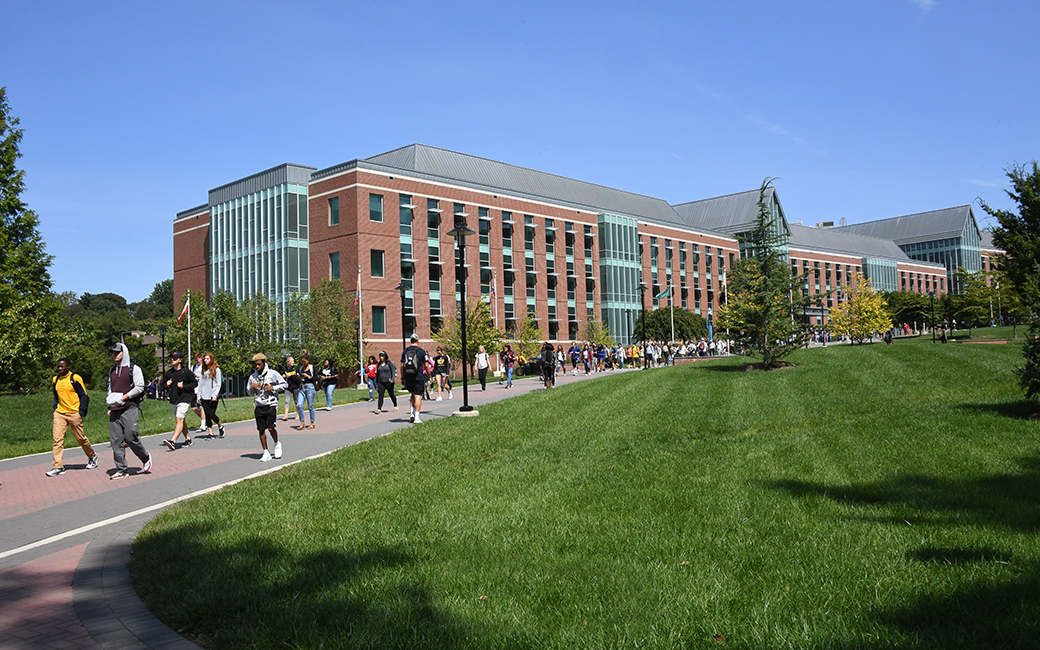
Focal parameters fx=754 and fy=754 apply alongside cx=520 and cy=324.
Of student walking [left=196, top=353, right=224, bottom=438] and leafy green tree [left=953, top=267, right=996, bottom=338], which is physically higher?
leafy green tree [left=953, top=267, right=996, bottom=338]

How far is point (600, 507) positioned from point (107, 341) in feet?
322

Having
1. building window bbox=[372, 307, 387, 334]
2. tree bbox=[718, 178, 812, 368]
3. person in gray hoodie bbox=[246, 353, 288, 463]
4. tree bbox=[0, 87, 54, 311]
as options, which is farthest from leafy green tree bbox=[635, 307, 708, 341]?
→ person in gray hoodie bbox=[246, 353, 288, 463]

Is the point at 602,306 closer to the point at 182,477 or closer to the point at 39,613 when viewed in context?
the point at 182,477

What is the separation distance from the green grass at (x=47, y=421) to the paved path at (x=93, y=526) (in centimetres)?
167

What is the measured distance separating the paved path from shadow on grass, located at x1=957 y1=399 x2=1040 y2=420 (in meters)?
10.6

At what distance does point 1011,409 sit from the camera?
36.4 ft

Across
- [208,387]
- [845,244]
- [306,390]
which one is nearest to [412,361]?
[306,390]

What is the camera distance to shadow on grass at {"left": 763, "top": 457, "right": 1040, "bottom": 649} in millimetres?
3818

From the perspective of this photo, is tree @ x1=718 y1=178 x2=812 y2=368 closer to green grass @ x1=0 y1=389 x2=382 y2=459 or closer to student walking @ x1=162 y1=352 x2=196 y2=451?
green grass @ x1=0 y1=389 x2=382 y2=459

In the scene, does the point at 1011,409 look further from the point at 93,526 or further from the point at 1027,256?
the point at 93,526

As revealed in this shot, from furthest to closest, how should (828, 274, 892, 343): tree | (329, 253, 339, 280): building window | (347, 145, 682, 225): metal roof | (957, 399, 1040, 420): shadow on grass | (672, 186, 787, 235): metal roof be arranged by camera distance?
(672, 186, 787, 235): metal roof < (347, 145, 682, 225): metal roof < (828, 274, 892, 343): tree < (329, 253, 339, 280): building window < (957, 399, 1040, 420): shadow on grass

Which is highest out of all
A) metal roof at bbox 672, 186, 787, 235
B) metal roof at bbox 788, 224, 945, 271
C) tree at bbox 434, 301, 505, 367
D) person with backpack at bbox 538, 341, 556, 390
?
metal roof at bbox 672, 186, 787, 235

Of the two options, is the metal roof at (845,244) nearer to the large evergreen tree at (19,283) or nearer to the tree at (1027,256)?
the tree at (1027,256)

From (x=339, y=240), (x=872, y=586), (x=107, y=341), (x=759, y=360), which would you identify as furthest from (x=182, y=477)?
(x=107, y=341)
